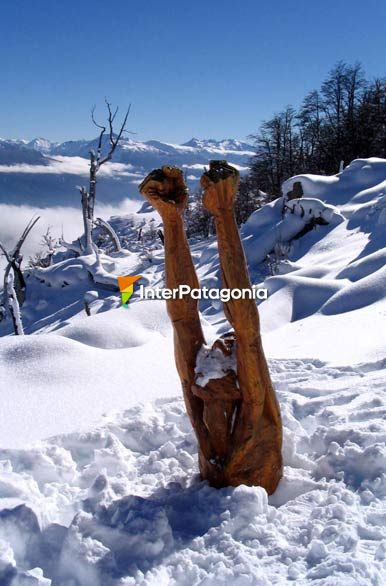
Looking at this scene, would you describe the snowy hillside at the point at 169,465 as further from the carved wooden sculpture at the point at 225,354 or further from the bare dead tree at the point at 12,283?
the bare dead tree at the point at 12,283

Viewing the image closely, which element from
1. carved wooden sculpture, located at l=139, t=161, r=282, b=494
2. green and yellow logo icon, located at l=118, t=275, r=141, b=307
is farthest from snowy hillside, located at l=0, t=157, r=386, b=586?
green and yellow logo icon, located at l=118, t=275, r=141, b=307

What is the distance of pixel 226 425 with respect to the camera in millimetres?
3035

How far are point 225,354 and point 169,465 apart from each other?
900mm

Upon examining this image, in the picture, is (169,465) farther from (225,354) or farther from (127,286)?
(127,286)

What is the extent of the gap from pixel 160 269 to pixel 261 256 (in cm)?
347

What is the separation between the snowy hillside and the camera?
237cm

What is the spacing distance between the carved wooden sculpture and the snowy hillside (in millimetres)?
227

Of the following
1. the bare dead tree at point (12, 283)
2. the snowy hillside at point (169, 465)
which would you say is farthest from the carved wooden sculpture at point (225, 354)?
the bare dead tree at point (12, 283)

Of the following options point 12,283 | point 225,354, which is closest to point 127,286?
point 12,283

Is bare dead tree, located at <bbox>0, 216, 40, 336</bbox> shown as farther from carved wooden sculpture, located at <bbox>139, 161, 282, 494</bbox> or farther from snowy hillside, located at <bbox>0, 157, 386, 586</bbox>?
carved wooden sculpture, located at <bbox>139, 161, 282, 494</bbox>

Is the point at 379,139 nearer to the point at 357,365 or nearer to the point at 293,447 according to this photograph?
the point at 357,365

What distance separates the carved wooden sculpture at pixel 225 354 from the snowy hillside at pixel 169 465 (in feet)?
0.74

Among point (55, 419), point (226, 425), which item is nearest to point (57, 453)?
point (55, 419)

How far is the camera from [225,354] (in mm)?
3100
